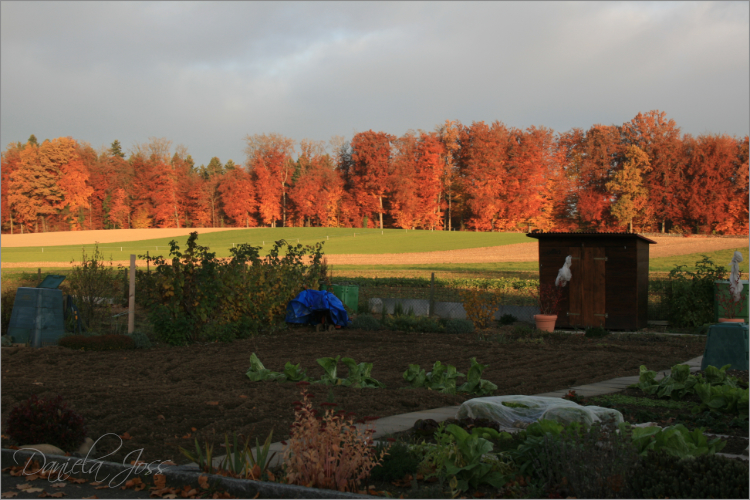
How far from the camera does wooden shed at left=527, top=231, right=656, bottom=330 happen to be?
1209 centimetres

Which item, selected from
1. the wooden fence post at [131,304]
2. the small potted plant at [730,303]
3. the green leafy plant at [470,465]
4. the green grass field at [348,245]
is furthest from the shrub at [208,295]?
the green grass field at [348,245]

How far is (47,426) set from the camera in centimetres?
421

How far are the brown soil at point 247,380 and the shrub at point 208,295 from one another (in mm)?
Result: 432

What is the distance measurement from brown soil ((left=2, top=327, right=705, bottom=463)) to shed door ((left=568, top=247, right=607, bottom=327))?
65.5 inches

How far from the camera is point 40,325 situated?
30.7 ft

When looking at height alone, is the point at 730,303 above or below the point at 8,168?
below

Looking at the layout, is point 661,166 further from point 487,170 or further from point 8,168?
point 8,168

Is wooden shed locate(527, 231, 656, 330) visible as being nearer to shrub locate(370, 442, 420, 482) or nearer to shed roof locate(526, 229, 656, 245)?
shed roof locate(526, 229, 656, 245)

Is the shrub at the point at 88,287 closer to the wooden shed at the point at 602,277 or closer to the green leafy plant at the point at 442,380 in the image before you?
the green leafy plant at the point at 442,380

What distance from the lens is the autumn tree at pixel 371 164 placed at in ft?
177

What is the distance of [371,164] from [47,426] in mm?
50279

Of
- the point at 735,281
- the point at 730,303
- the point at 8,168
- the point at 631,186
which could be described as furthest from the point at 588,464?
the point at 8,168

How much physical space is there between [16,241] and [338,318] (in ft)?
147

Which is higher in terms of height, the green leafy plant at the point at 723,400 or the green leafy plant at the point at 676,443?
the green leafy plant at the point at 676,443
